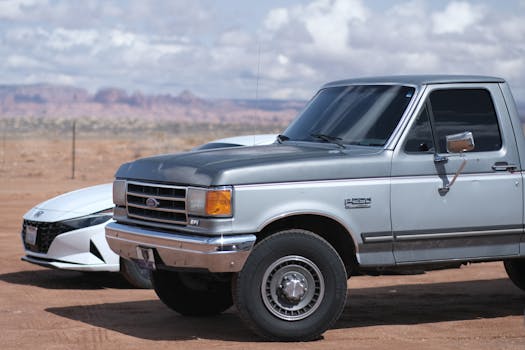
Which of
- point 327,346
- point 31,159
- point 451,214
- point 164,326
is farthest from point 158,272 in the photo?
point 31,159

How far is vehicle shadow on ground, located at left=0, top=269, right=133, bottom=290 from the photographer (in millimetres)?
12102

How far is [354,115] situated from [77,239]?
3.45 m

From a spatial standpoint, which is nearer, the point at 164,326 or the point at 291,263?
the point at 291,263

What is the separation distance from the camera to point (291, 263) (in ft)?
28.5

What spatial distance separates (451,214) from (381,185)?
0.69 m

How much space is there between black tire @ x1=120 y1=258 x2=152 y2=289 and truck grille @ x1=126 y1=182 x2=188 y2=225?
2191mm

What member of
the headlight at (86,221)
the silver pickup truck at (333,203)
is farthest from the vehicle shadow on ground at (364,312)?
the headlight at (86,221)

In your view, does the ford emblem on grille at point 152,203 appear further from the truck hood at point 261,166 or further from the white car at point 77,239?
the white car at point 77,239

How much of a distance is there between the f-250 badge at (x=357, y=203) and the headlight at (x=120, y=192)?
75.2 inches

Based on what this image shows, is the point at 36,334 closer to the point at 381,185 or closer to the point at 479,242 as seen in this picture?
the point at 381,185

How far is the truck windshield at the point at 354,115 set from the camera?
30.7ft

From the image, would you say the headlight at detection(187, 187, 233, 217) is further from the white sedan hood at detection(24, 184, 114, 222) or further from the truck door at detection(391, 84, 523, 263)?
the white sedan hood at detection(24, 184, 114, 222)

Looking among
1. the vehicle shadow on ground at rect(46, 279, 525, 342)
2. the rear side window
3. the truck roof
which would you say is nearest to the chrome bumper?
the vehicle shadow on ground at rect(46, 279, 525, 342)

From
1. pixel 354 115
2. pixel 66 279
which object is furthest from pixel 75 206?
pixel 354 115
